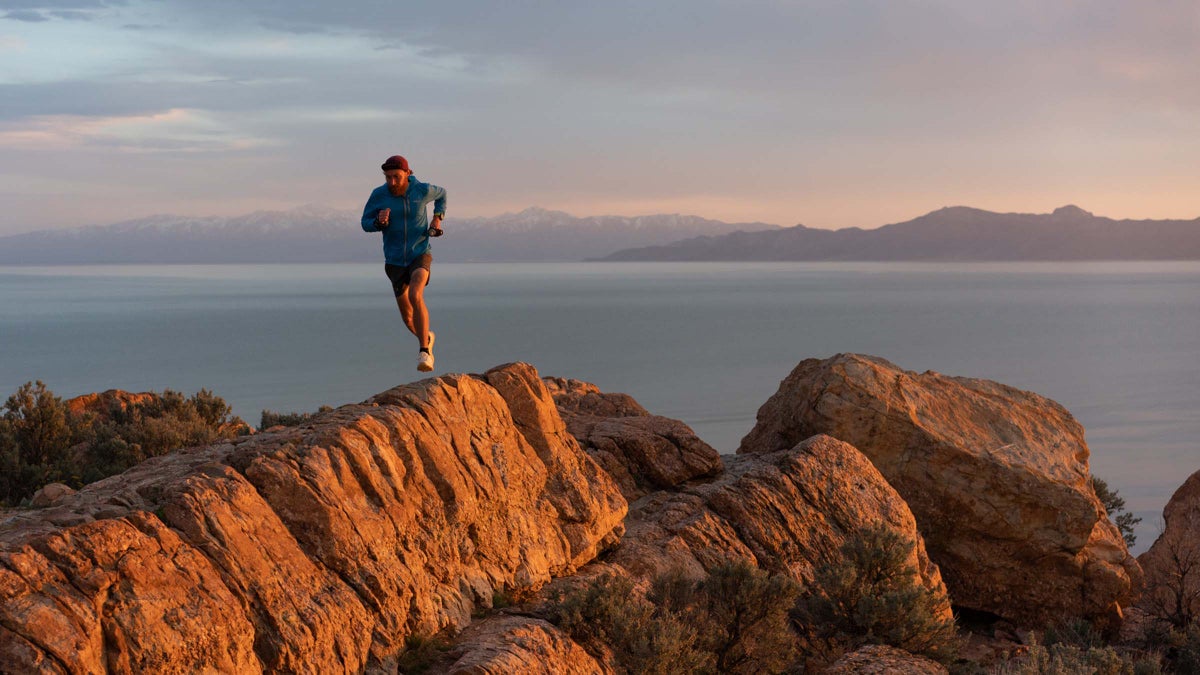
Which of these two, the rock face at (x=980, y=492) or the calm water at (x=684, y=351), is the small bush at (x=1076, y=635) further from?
the calm water at (x=684, y=351)

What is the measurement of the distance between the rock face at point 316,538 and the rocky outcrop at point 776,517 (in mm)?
758

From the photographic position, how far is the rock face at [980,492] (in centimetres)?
1702

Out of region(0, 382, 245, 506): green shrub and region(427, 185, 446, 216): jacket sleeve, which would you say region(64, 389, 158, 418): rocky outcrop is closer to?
region(0, 382, 245, 506): green shrub

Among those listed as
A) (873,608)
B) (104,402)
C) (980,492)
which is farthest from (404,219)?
(104,402)

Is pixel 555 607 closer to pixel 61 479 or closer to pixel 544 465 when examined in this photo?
pixel 544 465

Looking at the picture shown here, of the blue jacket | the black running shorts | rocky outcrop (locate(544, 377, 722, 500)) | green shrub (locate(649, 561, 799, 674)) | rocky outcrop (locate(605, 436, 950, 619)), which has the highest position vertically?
the blue jacket

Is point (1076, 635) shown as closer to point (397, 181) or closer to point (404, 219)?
point (404, 219)

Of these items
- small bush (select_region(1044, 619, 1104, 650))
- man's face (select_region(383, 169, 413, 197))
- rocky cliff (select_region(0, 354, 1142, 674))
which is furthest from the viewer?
small bush (select_region(1044, 619, 1104, 650))

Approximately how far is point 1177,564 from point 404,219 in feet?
48.1

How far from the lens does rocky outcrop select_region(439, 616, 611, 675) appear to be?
9359mm

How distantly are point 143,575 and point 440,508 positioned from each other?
3475mm

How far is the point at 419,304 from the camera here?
13422 mm

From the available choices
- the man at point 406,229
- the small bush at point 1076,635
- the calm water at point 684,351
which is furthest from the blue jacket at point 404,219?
the calm water at point 684,351

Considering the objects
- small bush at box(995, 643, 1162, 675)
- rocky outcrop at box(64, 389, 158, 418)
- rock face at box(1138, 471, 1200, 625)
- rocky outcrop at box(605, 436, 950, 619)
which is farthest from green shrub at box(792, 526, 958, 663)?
rocky outcrop at box(64, 389, 158, 418)
